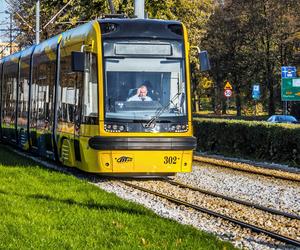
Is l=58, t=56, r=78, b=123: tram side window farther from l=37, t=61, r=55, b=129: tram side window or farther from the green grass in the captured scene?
the green grass

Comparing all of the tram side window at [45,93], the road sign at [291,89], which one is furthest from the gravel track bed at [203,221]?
the road sign at [291,89]

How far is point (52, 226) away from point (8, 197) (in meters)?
2.58

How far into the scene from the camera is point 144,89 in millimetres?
13453

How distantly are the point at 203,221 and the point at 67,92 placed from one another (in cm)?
647

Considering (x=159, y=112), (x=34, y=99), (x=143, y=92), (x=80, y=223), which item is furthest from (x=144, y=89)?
(x=34, y=99)

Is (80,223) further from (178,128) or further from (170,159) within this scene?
(178,128)

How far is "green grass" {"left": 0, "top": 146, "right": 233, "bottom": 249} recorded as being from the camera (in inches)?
Result: 299

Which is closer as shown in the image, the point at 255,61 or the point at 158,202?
the point at 158,202

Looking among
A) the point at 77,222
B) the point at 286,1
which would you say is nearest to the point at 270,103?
the point at 286,1

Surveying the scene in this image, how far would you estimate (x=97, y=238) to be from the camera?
788 centimetres

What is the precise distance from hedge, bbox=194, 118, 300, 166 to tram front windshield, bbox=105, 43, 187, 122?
21.7 ft

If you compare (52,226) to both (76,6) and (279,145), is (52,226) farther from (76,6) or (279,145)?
(76,6)

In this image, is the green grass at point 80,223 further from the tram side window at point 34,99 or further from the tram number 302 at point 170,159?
the tram side window at point 34,99

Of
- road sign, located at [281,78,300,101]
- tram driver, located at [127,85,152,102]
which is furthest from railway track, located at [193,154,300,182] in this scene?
road sign, located at [281,78,300,101]
